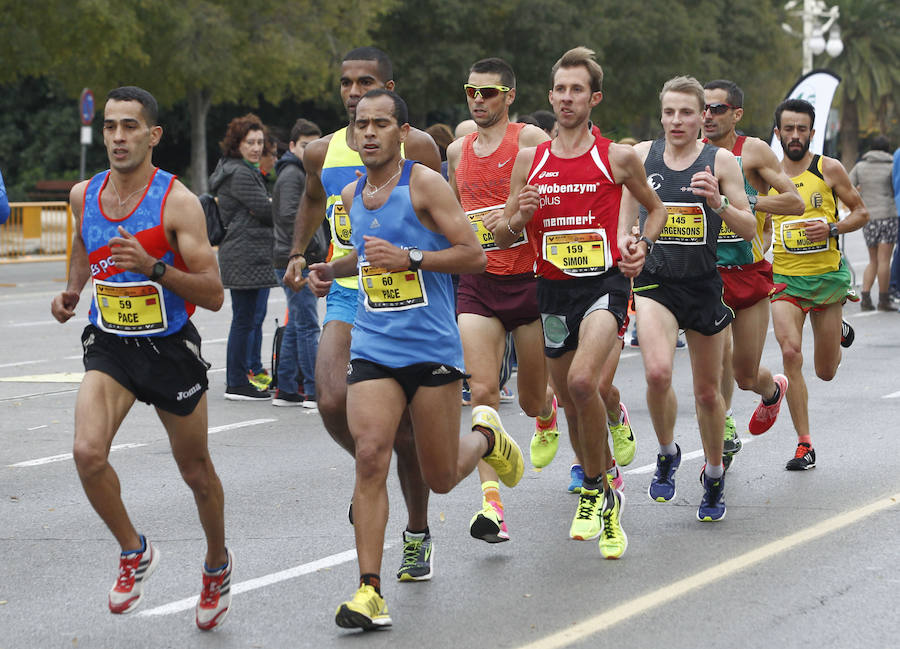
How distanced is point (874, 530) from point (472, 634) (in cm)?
251

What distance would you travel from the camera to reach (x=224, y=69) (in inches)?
1222

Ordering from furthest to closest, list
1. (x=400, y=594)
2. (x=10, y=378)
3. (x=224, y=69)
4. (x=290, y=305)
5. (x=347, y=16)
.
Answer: (x=347, y=16)
(x=224, y=69)
(x=10, y=378)
(x=290, y=305)
(x=400, y=594)

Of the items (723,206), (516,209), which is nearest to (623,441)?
(723,206)

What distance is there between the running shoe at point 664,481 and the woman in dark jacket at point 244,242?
4828 mm

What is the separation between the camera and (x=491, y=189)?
7469 mm

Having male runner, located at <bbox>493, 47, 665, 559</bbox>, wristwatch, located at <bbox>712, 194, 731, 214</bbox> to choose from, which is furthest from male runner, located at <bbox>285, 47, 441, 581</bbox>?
wristwatch, located at <bbox>712, 194, 731, 214</bbox>

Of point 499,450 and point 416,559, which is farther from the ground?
point 499,450

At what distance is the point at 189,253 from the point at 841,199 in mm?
5424

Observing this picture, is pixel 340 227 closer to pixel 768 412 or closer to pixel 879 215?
pixel 768 412

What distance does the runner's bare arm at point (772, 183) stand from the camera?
7.98 meters

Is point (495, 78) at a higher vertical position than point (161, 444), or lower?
higher

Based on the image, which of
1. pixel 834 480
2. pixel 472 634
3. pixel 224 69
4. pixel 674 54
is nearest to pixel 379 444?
pixel 472 634

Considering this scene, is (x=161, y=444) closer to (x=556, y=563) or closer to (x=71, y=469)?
(x=71, y=469)

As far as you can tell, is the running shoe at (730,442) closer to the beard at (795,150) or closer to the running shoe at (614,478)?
the running shoe at (614,478)
